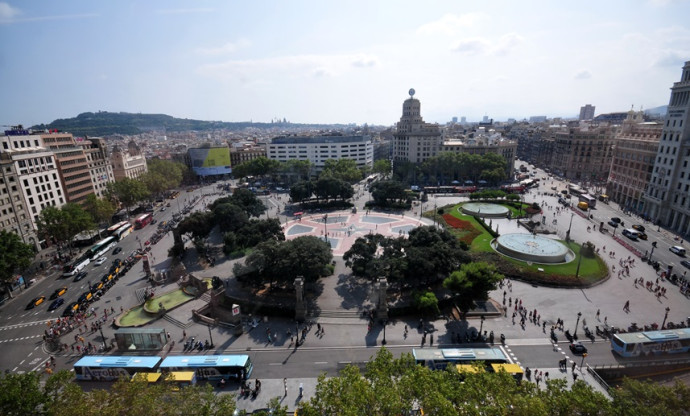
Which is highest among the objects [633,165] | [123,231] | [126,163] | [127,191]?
[126,163]

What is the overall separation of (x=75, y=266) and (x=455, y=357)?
64.2 metres

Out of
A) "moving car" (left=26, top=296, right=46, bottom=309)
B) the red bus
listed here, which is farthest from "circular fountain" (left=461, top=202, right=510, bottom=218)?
"moving car" (left=26, top=296, right=46, bottom=309)

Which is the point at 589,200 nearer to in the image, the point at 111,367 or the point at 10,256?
the point at 111,367

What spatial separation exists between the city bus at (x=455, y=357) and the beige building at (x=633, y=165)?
75163 mm

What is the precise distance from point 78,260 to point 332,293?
49.2 m

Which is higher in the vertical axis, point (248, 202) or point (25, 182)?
point (25, 182)

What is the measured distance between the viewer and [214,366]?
31906 millimetres

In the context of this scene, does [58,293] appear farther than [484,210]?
No

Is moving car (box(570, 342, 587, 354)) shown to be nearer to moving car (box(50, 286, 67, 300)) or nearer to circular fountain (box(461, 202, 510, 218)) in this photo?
circular fountain (box(461, 202, 510, 218))

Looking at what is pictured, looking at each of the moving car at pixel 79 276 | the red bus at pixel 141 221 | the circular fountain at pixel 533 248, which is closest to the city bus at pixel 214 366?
the moving car at pixel 79 276

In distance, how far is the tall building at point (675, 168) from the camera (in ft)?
219

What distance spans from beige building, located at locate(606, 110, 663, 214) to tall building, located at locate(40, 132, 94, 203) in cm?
13780

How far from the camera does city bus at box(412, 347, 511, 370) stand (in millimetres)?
31438

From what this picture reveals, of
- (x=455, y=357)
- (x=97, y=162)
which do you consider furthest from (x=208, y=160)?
(x=455, y=357)
